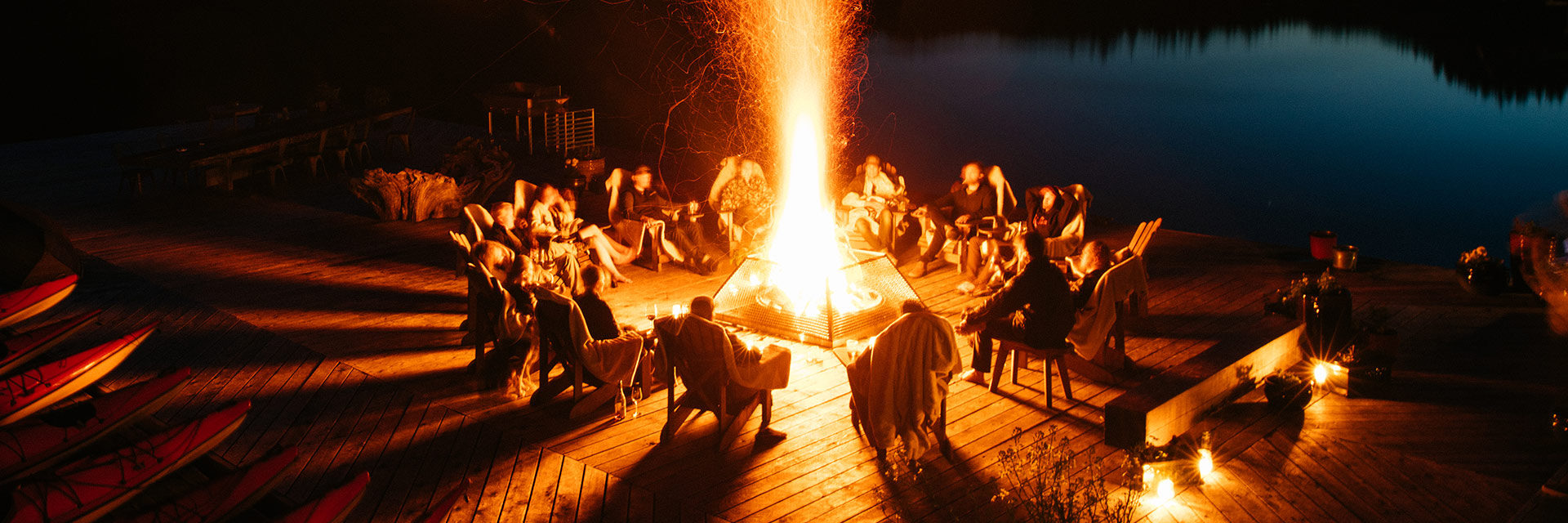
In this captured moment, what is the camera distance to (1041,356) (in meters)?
6.57

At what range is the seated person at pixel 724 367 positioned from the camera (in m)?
5.75

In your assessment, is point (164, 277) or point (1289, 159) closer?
point (164, 277)

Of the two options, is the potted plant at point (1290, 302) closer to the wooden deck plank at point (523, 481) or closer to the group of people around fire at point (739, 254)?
the group of people around fire at point (739, 254)

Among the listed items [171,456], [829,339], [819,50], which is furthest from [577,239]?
[171,456]

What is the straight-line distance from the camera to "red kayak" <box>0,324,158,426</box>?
12.0 ft

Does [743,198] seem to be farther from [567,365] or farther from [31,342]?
[31,342]

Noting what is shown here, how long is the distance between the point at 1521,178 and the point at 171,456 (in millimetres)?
26321

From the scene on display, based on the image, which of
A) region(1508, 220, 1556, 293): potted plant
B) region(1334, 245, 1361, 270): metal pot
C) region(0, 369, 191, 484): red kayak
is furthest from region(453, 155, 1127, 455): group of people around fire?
region(1508, 220, 1556, 293): potted plant

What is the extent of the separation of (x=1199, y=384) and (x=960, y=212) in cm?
423

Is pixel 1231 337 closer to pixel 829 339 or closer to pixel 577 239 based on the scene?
pixel 829 339

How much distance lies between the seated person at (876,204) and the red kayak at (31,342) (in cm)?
710

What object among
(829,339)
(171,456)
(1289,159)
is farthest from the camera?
(1289,159)

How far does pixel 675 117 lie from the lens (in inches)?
936

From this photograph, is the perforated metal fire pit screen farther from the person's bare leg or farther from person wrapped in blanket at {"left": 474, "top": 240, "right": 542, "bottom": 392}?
the person's bare leg
